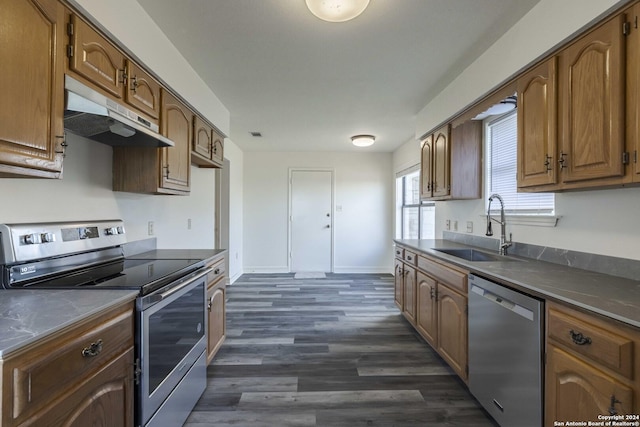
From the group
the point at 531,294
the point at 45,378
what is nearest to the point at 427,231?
the point at 531,294

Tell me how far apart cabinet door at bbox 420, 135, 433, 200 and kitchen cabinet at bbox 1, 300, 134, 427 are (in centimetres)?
292

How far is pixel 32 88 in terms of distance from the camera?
1.09 metres

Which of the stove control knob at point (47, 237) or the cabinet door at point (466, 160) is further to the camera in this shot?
the cabinet door at point (466, 160)

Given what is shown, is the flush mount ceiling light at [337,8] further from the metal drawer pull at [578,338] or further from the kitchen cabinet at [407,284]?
the kitchen cabinet at [407,284]

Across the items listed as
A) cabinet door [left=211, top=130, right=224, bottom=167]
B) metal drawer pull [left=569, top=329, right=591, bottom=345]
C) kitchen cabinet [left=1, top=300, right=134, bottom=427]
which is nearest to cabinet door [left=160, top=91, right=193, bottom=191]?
cabinet door [left=211, top=130, right=224, bottom=167]

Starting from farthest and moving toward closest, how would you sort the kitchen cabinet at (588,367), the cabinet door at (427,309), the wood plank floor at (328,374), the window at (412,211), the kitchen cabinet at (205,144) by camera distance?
the window at (412,211), the kitchen cabinet at (205,144), the cabinet door at (427,309), the wood plank floor at (328,374), the kitchen cabinet at (588,367)

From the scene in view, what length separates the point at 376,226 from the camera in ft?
18.7

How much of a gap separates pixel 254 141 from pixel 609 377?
15.1 ft

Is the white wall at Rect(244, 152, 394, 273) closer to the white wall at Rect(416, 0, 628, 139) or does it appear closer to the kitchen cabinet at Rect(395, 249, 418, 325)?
the kitchen cabinet at Rect(395, 249, 418, 325)

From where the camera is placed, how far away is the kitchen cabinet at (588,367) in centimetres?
96

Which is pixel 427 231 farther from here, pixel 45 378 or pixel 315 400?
pixel 45 378

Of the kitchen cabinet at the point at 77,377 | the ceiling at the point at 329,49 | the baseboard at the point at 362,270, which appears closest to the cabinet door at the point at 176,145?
the ceiling at the point at 329,49

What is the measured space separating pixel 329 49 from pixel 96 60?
4.49ft

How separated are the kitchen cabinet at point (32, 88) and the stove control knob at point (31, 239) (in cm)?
36
